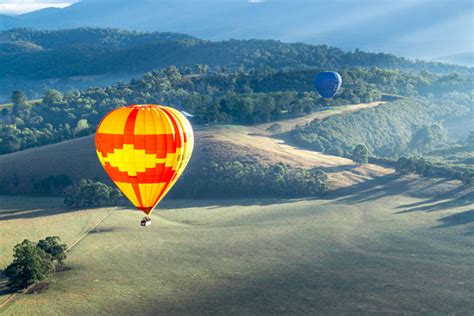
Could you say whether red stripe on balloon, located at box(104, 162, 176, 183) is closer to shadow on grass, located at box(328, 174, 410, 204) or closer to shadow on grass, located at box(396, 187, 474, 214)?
shadow on grass, located at box(396, 187, 474, 214)

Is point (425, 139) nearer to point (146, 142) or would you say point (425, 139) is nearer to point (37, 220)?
point (37, 220)

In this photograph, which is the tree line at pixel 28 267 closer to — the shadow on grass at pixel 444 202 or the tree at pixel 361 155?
the shadow on grass at pixel 444 202

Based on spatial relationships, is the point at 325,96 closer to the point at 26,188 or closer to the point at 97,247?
the point at 26,188

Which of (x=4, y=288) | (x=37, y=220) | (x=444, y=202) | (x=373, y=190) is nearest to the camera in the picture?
(x=4, y=288)

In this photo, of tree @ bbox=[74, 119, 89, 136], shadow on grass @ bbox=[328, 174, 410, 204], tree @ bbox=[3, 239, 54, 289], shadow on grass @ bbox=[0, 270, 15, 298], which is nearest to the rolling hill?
shadow on grass @ bbox=[328, 174, 410, 204]

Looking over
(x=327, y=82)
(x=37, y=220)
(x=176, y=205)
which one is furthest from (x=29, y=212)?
(x=327, y=82)

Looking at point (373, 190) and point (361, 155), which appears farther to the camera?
point (361, 155)

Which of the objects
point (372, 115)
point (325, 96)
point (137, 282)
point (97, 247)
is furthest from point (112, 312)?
point (372, 115)
